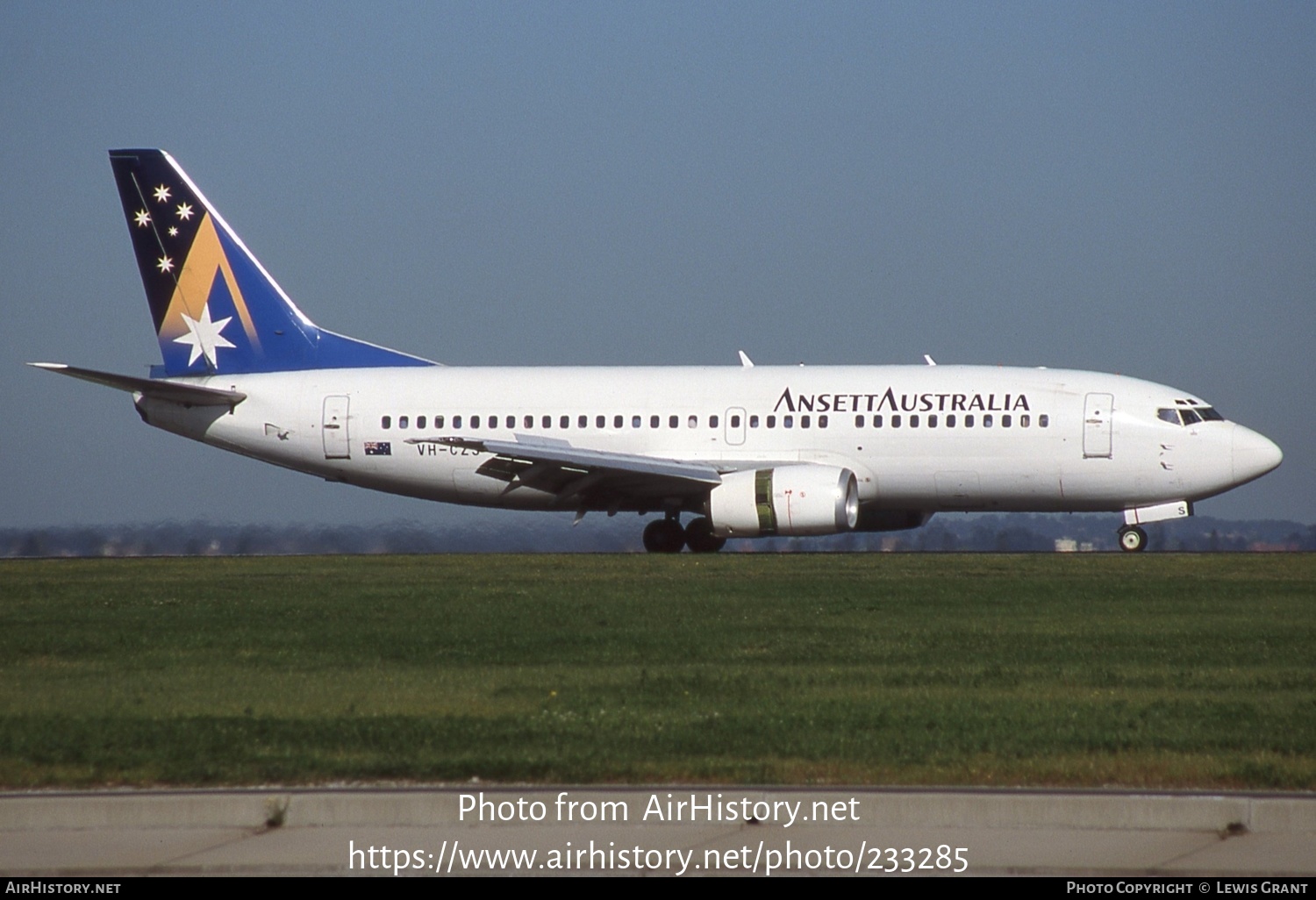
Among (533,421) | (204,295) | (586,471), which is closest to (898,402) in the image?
(586,471)

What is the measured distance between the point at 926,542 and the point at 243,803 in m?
28.5

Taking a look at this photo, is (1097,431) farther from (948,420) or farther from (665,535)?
(665,535)

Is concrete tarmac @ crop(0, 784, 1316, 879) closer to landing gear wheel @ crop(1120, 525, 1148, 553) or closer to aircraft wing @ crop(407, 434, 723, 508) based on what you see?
aircraft wing @ crop(407, 434, 723, 508)

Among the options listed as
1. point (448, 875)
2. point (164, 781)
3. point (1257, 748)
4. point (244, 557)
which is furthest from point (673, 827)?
point (244, 557)

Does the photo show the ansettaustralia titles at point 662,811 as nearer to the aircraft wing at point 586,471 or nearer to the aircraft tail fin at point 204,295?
the aircraft wing at point 586,471

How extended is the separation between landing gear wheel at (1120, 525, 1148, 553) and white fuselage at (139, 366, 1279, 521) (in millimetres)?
651

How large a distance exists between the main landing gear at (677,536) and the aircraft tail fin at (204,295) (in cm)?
649

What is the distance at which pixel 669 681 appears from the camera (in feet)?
43.9

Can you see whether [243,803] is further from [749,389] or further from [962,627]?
[749,389]

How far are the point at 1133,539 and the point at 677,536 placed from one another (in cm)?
839

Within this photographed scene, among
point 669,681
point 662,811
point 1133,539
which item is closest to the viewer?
point 662,811

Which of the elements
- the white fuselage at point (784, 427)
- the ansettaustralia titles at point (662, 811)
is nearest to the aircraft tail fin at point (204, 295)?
the white fuselage at point (784, 427)

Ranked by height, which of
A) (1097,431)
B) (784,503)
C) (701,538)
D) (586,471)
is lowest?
(701,538)

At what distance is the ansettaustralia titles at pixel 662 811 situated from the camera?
8.53m
